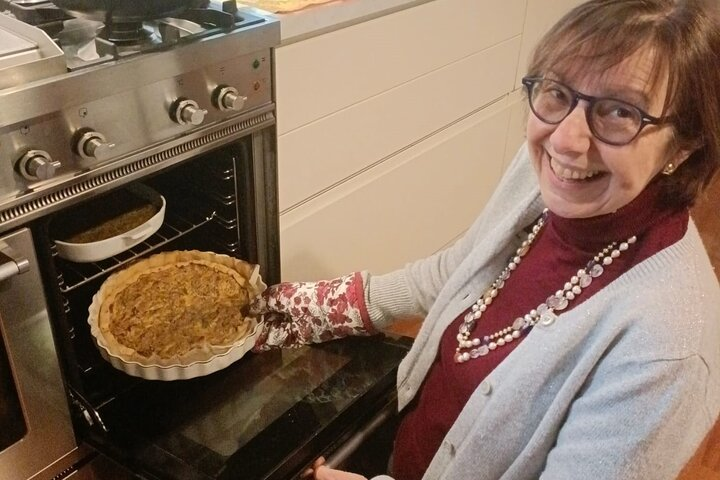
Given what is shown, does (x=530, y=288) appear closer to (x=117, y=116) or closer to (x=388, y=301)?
(x=388, y=301)

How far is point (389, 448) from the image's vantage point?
1343mm

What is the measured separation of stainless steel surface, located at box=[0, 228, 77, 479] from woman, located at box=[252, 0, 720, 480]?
58cm

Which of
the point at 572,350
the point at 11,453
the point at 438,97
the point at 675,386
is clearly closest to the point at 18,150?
the point at 11,453

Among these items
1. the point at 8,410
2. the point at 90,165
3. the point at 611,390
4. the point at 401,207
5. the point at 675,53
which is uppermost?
the point at 675,53

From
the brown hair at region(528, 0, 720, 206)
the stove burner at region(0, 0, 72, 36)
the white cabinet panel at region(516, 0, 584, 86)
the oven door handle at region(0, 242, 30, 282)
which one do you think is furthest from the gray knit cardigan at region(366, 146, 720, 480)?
the white cabinet panel at region(516, 0, 584, 86)

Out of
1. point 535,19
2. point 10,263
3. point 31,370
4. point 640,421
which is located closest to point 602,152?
point 640,421

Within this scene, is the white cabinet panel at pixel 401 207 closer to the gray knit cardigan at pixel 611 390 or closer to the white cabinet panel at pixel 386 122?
the white cabinet panel at pixel 386 122

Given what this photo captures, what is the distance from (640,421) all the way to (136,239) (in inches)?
29.8

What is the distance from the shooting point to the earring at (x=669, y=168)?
0.89 m

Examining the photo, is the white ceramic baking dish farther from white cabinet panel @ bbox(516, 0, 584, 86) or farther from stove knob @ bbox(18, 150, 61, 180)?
white cabinet panel @ bbox(516, 0, 584, 86)

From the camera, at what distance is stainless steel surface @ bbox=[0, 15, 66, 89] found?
93cm

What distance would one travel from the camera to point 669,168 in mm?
891

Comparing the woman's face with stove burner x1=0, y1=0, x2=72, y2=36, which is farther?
stove burner x1=0, y1=0, x2=72, y2=36

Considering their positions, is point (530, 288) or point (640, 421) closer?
point (640, 421)
